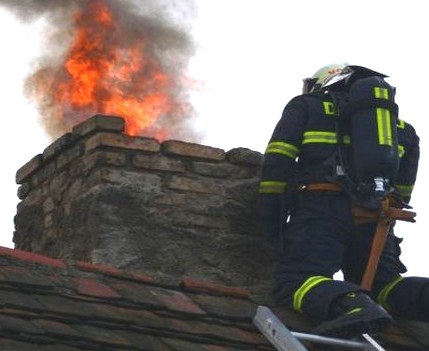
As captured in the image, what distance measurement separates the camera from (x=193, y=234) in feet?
21.9

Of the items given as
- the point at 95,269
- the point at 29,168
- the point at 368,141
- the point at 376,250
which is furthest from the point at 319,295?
the point at 29,168

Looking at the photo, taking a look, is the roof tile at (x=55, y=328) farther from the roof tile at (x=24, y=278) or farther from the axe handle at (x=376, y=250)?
the axe handle at (x=376, y=250)

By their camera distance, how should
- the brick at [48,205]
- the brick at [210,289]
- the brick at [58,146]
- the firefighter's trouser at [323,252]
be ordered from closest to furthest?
1. the brick at [210,289]
2. the firefighter's trouser at [323,252]
3. the brick at [58,146]
4. the brick at [48,205]

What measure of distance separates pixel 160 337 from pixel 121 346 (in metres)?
0.30

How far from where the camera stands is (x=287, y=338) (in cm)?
526

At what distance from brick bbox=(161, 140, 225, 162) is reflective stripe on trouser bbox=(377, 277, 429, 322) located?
113cm

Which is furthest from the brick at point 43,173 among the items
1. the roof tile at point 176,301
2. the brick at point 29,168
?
the roof tile at point 176,301

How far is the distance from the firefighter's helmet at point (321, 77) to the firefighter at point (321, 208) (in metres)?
0.17

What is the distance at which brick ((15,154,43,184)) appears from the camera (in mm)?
7320

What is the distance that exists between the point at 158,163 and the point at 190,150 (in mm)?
187

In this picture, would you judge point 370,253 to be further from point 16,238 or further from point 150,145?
point 16,238

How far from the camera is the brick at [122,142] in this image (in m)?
6.68

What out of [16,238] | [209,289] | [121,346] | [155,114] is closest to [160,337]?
[121,346]

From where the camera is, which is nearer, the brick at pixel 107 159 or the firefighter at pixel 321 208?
the firefighter at pixel 321 208
